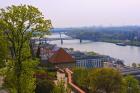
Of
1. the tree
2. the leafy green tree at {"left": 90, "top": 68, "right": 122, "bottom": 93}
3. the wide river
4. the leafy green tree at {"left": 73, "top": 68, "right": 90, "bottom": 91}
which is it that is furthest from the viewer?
the wide river

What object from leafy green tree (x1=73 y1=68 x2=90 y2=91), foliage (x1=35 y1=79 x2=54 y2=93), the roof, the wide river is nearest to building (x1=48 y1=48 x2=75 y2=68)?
the roof

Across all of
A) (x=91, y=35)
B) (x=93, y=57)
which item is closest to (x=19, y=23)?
(x=93, y=57)

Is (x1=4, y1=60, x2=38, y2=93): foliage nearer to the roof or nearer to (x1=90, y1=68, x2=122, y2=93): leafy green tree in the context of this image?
(x1=90, y1=68, x2=122, y2=93): leafy green tree

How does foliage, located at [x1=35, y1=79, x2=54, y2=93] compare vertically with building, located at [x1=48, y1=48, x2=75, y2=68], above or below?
above

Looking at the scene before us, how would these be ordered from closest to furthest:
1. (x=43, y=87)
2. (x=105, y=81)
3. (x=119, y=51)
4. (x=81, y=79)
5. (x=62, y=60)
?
(x=43, y=87)
(x=81, y=79)
(x=105, y=81)
(x=62, y=60)
(x=119, y=51)

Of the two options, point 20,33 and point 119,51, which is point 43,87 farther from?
point 119,51

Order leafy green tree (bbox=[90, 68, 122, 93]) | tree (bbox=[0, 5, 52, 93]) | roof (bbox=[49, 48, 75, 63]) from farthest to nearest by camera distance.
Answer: roof (bbox=[49, 48, 75, 63]) → leafy green tree (bbox=[90, 68, 122, 93]) → tree (bbox=[0, 5, 52, 93])

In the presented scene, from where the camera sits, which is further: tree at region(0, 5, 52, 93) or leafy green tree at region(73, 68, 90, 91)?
leafy green tree at region(73, 68, 90, 91)

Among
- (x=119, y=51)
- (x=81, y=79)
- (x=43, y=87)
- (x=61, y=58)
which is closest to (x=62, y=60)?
(x=61, y=58)

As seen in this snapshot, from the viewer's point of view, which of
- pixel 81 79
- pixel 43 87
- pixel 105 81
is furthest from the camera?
pixel 105 81

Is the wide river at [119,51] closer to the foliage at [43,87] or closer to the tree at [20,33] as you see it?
the foliage at [43,87]
